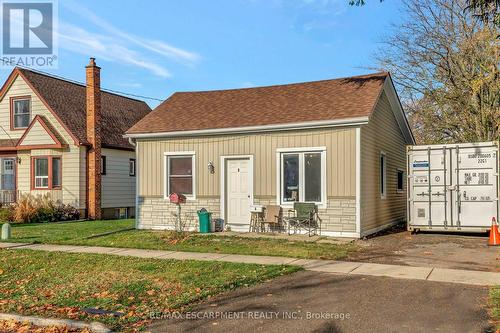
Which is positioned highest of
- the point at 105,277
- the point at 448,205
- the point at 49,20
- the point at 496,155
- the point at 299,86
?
the point at 49,20

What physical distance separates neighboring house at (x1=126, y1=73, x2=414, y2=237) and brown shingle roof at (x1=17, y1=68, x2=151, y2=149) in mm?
6192

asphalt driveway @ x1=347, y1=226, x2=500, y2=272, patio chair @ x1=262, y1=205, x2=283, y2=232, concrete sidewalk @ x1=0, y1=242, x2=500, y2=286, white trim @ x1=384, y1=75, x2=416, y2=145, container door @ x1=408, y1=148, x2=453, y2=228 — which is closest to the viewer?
concrete sidewalk @ x1=0, y1=242, x2=500, y2=286

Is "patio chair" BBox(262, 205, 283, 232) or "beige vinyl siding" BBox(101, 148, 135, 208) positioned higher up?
"beige vinyl siding" BBox(101, 148, 135, 208)

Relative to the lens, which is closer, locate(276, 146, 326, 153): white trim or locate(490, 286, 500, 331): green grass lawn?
locate(490, 286, 500, 331): green grass lawn

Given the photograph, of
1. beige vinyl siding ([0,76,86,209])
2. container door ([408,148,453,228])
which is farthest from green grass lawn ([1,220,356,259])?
beige vinyl siding ([0,76,86,209])

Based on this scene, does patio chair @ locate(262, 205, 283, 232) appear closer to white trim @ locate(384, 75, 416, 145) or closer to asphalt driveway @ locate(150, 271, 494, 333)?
white trim @ locate(384, 75, 416, 145)

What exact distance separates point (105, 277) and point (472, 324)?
6014 mm

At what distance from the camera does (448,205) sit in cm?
1449

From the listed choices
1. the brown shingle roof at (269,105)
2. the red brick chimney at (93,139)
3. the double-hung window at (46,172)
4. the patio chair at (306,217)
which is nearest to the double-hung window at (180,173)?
the brown shingle roof at (269,105)

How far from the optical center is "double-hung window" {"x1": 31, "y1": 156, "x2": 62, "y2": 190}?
22094mm

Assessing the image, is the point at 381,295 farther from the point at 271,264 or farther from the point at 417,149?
Result: the point at 417,149

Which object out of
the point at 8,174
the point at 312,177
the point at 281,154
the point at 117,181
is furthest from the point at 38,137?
the point at 312,177

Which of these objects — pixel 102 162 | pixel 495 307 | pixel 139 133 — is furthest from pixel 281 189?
pixel 102 162

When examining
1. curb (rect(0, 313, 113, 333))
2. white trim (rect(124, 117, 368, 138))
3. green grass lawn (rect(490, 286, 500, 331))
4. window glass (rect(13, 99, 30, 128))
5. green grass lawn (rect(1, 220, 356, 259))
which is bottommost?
curb (rect(0, 313, 113, 333))
